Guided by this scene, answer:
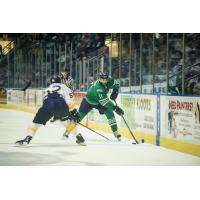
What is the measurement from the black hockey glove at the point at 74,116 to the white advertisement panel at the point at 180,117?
104cm

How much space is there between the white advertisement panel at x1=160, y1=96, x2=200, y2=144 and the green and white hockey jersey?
0.66m

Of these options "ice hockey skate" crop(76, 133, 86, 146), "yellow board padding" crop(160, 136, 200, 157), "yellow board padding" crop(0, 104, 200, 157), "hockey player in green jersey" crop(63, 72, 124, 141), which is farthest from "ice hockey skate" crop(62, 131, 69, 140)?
"yellow board padding" crop(160, 136, 200, 157)

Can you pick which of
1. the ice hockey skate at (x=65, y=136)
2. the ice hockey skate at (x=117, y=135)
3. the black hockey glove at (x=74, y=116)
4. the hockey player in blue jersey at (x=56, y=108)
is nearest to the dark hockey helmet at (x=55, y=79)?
the hockey player in blue jersey at (x=56, y=108)

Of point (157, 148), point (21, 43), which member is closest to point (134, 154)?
point (157, 148)

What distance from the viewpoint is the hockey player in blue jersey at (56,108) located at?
312 inches

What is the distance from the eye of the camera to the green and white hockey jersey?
818 cm

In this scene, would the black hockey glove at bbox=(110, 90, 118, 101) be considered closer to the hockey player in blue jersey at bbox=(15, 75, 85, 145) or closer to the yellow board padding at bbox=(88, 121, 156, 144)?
the yellow board padding at bbox=(88, 121, 156, 144)

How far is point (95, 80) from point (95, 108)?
16.3 inches

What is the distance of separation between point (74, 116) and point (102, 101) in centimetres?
40

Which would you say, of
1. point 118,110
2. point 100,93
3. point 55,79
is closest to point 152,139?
point 118,110

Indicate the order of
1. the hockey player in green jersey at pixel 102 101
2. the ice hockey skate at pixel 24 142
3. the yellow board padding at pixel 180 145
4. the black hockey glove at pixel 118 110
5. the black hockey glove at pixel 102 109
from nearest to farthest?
the yellow board padding at pixel 180 145 → the ice hockey skate at pixel 24 142 → the hockey player in green jersey at pixel 102 101 → the black hockey glove at pixel 118 110 → the black hockey glove at pixel 102 109

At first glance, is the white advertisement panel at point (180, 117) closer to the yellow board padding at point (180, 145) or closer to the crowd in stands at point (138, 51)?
the yellow board padding at point (180, 145)

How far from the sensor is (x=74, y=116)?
8.23 m

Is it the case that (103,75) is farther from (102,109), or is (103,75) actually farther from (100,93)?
(102,109)
